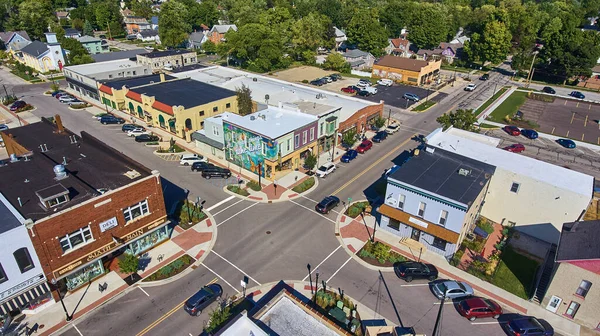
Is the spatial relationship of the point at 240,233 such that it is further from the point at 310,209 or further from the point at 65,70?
the point at 65,70

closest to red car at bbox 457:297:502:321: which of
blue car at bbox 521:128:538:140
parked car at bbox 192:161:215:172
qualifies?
parked car at bbox 192:161:215:172

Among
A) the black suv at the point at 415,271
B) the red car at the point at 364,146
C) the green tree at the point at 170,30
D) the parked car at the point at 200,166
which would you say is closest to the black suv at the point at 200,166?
the parked car at the point at 200,166

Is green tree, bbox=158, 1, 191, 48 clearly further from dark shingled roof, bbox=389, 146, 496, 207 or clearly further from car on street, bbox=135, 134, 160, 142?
dark shingled roof, bbox=389, 146, 496, 207

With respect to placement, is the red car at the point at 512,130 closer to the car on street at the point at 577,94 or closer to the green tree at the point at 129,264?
the car on street at the point at 577,94

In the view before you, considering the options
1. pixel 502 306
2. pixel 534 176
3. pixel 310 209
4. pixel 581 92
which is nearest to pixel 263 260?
pixel 310 209

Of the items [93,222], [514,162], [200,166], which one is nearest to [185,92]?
[200,166]

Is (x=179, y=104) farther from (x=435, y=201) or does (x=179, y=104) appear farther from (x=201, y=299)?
(x=435, y=201)
